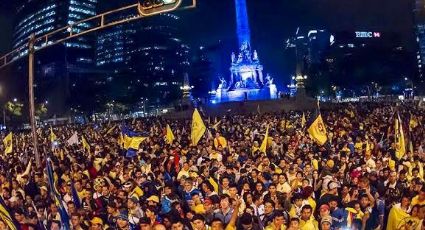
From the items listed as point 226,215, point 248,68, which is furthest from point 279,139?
point 248,68

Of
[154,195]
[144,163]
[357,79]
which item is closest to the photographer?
[154,195]

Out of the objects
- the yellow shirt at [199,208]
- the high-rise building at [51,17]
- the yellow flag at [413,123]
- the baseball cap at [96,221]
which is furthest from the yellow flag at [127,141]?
the high-rise building at [51,17]

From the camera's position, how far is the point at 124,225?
287 inches

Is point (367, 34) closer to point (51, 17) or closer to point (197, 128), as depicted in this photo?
point (51, 17)

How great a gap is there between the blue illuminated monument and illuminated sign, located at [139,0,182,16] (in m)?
67.8

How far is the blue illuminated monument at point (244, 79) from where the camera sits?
80000 millimetres

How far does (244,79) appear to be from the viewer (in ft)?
271

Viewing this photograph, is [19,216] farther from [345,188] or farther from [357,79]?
[357,79]

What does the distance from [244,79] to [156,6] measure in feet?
239

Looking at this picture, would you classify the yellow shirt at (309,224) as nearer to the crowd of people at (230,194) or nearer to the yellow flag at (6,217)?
the crowd of people at (230,194)

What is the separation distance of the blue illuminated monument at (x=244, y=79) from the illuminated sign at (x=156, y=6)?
67.8 metres

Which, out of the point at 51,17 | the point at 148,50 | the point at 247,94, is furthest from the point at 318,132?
the point at 51,17

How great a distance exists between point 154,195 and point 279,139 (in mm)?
9871

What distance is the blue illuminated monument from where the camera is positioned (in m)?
80.0
